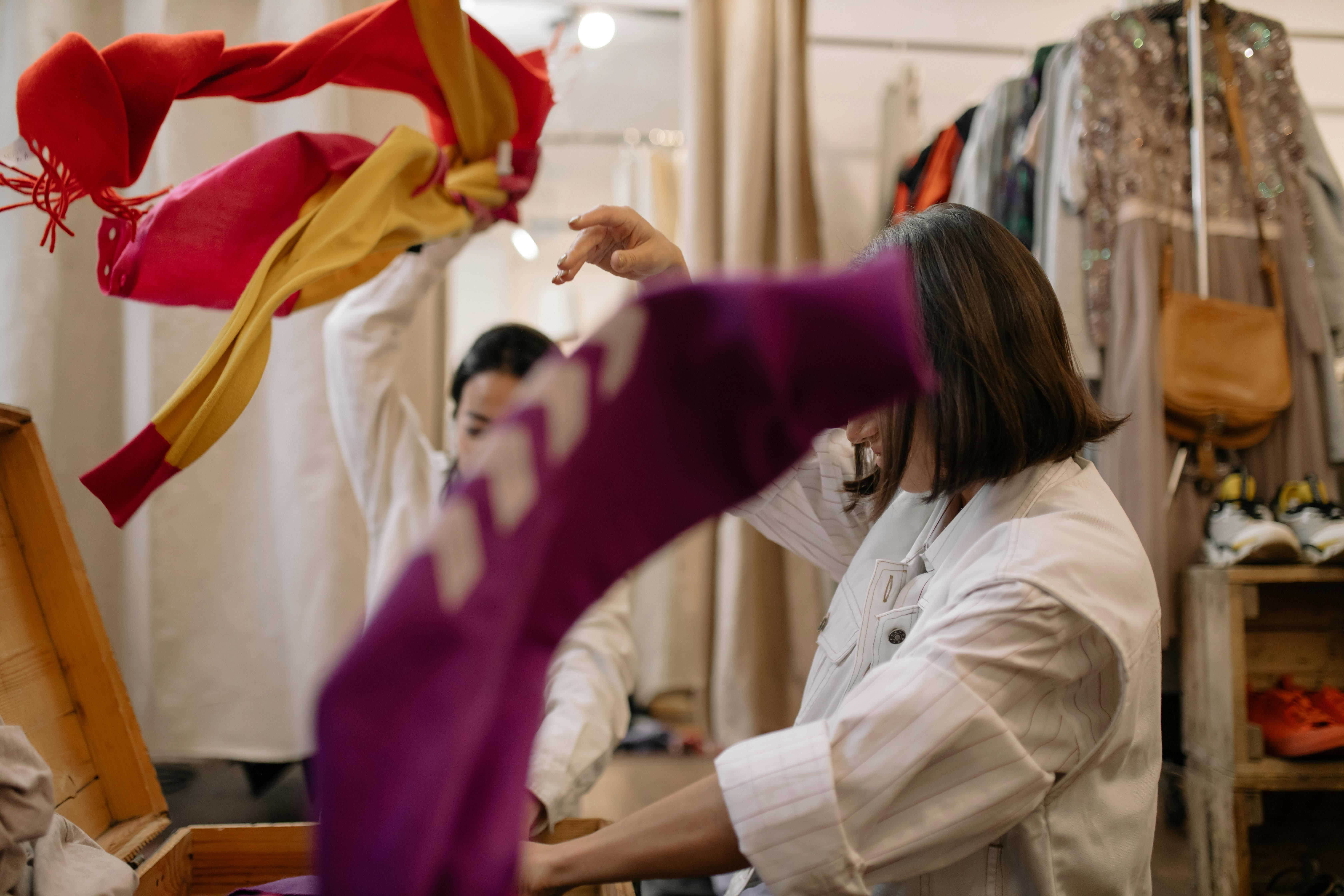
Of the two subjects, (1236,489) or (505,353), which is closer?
(505,353)

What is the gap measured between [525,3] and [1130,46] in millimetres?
1245

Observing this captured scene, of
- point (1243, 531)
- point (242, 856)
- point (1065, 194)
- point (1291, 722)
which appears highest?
point (1065, 194)

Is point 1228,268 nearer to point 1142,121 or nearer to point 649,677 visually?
point 1142,121

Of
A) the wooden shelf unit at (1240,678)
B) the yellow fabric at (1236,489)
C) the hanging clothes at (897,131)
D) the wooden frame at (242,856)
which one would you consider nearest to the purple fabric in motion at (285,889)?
the wooden frame at (242,856)

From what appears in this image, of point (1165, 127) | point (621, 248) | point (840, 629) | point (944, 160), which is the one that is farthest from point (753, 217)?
point (840, 629)

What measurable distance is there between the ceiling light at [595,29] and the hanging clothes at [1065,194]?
982mm

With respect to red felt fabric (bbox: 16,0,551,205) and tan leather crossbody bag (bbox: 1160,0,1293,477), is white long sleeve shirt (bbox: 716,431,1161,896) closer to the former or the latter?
red felt fabric (bbox: 16,0,551,205)

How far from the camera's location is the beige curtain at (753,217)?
171 cm

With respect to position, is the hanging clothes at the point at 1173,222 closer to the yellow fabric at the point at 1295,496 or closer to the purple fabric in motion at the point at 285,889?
the yellow fabric at the point at 1295,496

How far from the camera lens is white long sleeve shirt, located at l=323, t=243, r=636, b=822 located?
937mm

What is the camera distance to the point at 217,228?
2.33 feet

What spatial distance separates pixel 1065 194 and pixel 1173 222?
184 mm

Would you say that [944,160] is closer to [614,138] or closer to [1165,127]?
[1165,127]


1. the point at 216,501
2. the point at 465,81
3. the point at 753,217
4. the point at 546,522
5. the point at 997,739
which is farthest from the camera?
the point at 753,217
